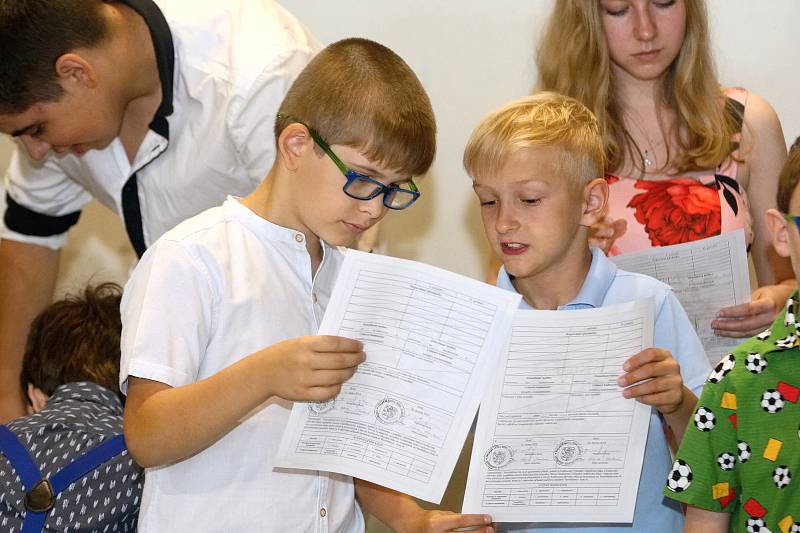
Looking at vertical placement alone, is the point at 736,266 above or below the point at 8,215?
above

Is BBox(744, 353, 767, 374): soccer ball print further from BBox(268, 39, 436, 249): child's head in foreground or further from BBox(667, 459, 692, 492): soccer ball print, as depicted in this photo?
BBox(268, 39, 436, 249): child's head in foreground

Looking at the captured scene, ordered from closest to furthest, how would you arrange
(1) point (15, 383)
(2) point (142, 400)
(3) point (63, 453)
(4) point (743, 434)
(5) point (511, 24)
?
1. (4) point (743, 434)
2. (2) point (142, 400)
3. (3) point (63, 453)
4. (1) point (15, 383)
5. (5) point (511, 24)

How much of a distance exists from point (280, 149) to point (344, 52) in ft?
0.74

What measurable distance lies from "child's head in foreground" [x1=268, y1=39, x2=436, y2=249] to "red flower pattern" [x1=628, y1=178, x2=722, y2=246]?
69cm

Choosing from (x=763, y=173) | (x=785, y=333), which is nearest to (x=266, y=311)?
(x=785, y=333)

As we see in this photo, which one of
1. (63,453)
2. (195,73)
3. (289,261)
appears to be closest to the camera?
(289,261)

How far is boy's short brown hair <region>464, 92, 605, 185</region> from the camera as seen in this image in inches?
78.2

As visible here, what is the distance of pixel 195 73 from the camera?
7.94ft

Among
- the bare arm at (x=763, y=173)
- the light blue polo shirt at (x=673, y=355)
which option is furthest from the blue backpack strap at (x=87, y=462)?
the bare arm at (x=763, y=173)

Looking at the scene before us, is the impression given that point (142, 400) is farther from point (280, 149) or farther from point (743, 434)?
point (743, 434)

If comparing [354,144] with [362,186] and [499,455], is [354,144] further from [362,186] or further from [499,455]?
[499,455]

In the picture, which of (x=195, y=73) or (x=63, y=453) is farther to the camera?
(x=195, y=73)

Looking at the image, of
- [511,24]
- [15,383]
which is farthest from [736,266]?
[15,383]

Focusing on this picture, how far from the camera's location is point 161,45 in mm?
2365
